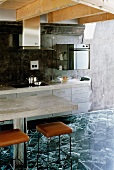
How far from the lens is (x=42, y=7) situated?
175 inches

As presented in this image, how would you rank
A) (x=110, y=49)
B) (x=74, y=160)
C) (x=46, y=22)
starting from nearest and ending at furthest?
(x=74, y=160)
(x=46, y=22)
(x=110, y=49)

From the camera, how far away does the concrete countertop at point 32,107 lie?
11.2ft

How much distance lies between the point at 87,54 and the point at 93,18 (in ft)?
3.48

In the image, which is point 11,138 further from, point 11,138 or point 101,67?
point 101,67

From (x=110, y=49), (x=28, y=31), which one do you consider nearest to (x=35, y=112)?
(x=28, y=31)

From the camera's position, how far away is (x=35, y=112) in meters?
3.51

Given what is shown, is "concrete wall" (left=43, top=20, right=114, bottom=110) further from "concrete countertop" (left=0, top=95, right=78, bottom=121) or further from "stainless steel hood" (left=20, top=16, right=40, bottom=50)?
"concrete countertop" (left=0, top=95, right=78, bottom=121)

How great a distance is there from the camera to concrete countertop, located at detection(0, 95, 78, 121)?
341cm

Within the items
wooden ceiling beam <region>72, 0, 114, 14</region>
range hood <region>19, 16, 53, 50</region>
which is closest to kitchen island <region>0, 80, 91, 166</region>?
range hood <region>19, 16, 53, 50</region>

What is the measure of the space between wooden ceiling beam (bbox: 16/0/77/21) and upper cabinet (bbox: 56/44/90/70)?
1.83 m

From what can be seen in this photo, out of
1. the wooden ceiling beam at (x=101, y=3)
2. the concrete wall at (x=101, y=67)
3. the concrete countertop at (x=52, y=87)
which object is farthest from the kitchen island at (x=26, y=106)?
the concrete wall at (x=101, y=67)

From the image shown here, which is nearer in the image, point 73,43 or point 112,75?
point 73,43

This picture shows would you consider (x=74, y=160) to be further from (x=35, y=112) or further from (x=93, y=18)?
(x=93, y=18)

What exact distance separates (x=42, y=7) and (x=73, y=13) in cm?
126
